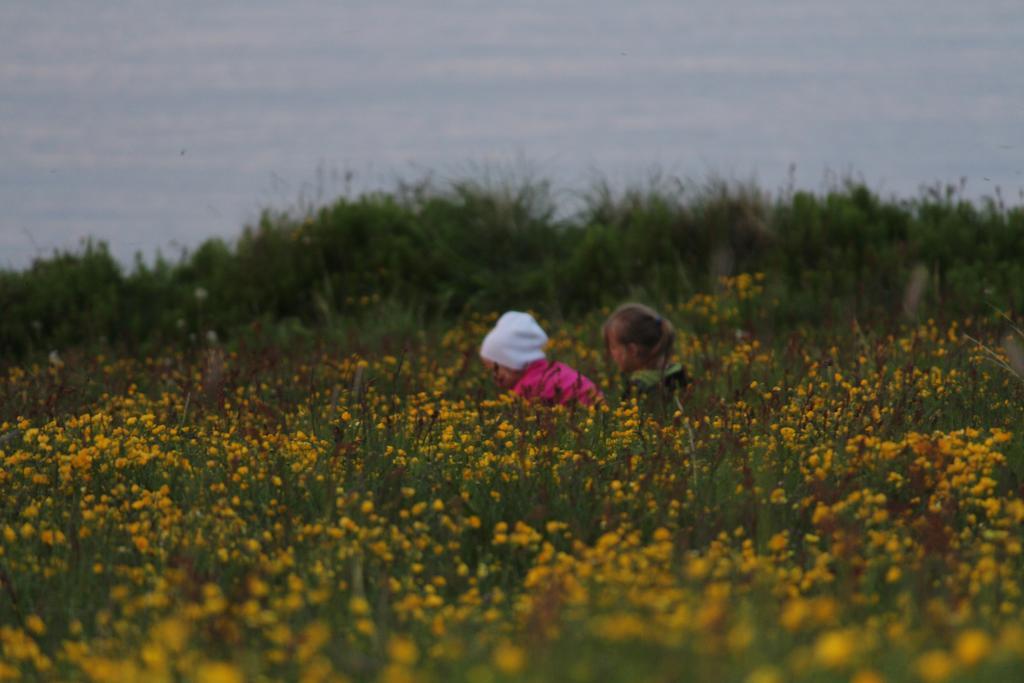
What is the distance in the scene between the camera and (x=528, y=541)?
14.1ft

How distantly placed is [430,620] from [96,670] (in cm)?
97

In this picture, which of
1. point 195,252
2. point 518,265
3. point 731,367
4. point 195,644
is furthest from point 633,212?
point 195,644

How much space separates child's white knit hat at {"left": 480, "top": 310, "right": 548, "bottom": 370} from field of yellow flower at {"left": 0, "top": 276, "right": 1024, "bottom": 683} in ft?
3.11

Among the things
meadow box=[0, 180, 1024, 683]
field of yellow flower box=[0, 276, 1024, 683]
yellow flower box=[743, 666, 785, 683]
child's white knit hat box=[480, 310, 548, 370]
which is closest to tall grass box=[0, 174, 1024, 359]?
meadow box=[0, 180, 1024, 683]

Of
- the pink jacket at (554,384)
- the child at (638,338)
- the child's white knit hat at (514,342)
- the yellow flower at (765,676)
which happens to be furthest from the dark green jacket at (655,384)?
the yellow flower at (765,676)

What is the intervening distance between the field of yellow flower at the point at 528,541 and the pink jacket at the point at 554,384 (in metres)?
0.34

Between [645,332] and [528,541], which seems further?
[645,332]

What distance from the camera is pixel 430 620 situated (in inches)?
141

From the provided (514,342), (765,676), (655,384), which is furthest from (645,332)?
(765,676)

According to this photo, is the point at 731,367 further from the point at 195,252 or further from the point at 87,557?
the point at 195,252

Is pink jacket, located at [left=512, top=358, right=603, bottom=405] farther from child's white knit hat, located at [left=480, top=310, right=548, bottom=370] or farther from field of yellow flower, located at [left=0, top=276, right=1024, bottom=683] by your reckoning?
field of yellow flower, located at [left=0, top=276, right=1024, bottom=683]

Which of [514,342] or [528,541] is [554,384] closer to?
[514,342]

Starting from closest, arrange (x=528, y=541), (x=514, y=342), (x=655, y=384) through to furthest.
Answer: (x=528, y=541)
(x=655, y=384)
(x=514, y=342)

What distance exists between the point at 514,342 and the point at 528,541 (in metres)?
3.86
